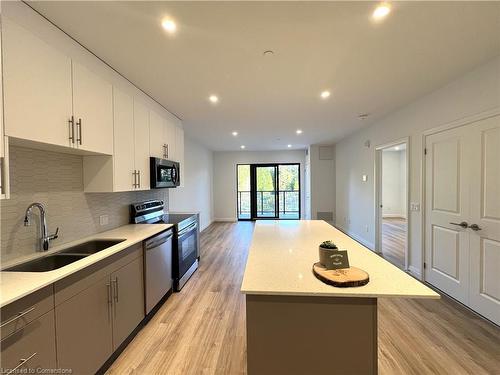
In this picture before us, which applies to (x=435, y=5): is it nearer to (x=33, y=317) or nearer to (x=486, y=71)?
(x=486, y=71)

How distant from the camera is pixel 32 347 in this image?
1.20 m

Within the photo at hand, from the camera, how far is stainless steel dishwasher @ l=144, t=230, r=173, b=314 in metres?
2.36

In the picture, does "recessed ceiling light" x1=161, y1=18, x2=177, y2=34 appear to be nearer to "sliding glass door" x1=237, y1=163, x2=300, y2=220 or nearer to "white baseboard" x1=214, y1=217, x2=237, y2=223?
"sliding glass door" x1=237, y1=163, x2=300, y2=220

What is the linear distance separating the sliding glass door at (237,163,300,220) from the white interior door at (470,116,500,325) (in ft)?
19.5

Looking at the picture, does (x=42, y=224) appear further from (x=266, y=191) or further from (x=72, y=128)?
(x=266, y=191)

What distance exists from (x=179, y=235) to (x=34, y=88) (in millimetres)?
2095

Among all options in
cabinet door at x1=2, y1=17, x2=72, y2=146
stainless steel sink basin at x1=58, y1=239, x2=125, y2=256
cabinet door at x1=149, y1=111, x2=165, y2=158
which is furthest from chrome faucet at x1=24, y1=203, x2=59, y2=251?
cabinet door at x1=149, y1=111, x2=165, y2=158

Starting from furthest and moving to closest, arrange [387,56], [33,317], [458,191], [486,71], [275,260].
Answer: [458,191], [486,71], [387,56], [275,260], [33,317]

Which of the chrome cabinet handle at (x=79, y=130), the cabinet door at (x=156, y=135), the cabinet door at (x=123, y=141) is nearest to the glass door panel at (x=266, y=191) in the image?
the cabinet door at (x=156, y=135)

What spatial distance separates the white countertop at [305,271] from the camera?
1.16m

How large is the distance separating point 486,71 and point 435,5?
1.39 m

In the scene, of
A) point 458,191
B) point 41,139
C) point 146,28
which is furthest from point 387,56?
point 41,139

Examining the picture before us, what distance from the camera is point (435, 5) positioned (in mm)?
1495

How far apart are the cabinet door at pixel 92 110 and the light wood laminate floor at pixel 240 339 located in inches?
72.5
